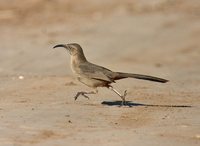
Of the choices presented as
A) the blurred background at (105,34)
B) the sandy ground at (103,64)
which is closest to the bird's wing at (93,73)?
the sandy ground at (103,64)

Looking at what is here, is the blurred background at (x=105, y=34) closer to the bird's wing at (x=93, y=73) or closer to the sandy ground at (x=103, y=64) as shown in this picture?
the sandy ground at (x=103, y=64)

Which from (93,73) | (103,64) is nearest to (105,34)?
(103,64)

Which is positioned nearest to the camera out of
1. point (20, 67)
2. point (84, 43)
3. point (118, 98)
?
point (118, 98)

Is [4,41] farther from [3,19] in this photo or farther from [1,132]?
[1,132]

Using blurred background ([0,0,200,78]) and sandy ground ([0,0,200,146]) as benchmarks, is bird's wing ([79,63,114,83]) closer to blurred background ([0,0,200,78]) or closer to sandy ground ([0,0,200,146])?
sandy ground ([0,0,200,146])

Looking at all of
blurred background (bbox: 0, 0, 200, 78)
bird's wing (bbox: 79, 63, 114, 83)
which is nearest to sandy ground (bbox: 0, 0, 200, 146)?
blurred background (bbox: 0, 0, 200, 78)

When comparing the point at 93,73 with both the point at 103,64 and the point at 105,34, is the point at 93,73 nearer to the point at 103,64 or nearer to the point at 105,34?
the point at 103,64

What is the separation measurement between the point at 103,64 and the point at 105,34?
15.7ft

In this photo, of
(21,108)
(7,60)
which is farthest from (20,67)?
(21,108)

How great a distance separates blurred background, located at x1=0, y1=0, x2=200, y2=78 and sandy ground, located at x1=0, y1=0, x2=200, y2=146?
0.02 metres

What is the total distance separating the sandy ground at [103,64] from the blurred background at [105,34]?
0.08 feet

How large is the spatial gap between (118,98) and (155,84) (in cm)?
193

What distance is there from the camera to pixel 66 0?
27.2 metres

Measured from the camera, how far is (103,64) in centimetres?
1753
